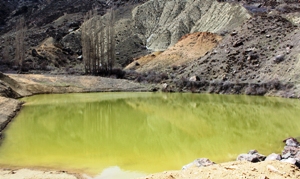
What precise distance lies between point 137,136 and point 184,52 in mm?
37171

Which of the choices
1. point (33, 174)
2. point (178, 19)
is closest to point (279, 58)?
point (33, 174)

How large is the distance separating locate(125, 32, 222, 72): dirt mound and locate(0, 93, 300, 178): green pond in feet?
77.1

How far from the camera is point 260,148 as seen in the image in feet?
44.6

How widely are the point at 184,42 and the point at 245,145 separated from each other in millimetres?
41561

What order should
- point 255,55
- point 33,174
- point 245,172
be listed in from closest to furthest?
point 245,172 → point 33,174 → point 255,55

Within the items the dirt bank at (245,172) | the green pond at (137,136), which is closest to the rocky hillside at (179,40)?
the green pond at (137,136)

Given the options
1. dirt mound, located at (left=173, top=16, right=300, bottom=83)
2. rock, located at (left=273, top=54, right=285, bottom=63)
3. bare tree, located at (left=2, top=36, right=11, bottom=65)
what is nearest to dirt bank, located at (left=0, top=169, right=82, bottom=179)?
dirt mound, located at (left=173, top=16, right=300, bottom=83)

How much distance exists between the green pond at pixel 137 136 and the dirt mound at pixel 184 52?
23489 mm

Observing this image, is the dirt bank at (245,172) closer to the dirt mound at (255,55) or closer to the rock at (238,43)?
the dirt mound at (255,55)

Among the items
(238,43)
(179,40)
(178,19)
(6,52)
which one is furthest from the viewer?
(178,19)

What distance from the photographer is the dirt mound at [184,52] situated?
49781mm

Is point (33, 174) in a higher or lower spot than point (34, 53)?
lower

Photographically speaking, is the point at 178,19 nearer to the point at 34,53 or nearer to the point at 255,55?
the point at 34,53

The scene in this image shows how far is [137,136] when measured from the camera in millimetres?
15984
